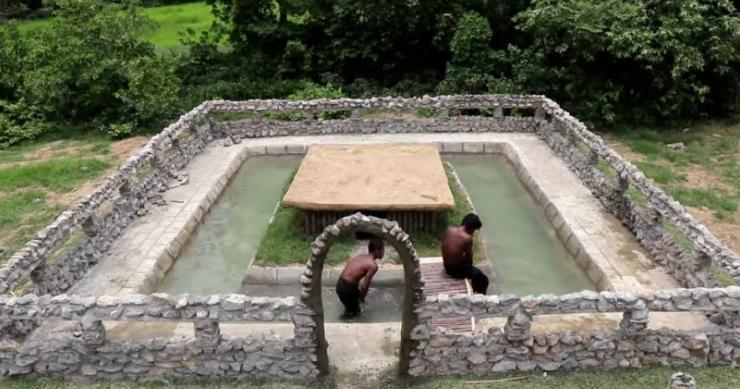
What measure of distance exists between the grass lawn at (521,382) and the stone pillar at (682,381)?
335 millimetres

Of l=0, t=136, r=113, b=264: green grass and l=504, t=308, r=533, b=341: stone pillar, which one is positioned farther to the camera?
l=0, t=136, r=113, b=264: green grass

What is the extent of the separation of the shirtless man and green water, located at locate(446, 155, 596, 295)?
69 cm

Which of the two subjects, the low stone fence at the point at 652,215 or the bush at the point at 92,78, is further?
the bush at the point at 92,78

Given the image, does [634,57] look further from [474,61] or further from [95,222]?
[95,222]

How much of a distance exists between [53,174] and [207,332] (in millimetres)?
8303

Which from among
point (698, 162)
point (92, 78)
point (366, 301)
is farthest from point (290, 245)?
point (92, 78)

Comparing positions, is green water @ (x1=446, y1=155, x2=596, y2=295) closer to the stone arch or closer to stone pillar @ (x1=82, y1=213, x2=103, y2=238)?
the stone arch

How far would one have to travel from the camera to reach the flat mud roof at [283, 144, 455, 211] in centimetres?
992

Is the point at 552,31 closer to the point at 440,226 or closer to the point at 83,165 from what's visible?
the point at 440,226

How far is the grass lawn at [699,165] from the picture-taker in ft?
35.3

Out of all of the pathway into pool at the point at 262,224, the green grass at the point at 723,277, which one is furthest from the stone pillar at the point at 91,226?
the green grass at the point at 723,277

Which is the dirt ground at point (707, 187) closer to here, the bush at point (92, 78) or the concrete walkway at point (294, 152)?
the concrete walkway at point (294, 152)

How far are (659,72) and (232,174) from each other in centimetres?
993

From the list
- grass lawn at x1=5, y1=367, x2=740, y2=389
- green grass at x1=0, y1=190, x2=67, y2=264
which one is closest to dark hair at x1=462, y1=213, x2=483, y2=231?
grass lawn at x1=5, y1=367, x2=740, y2=389
